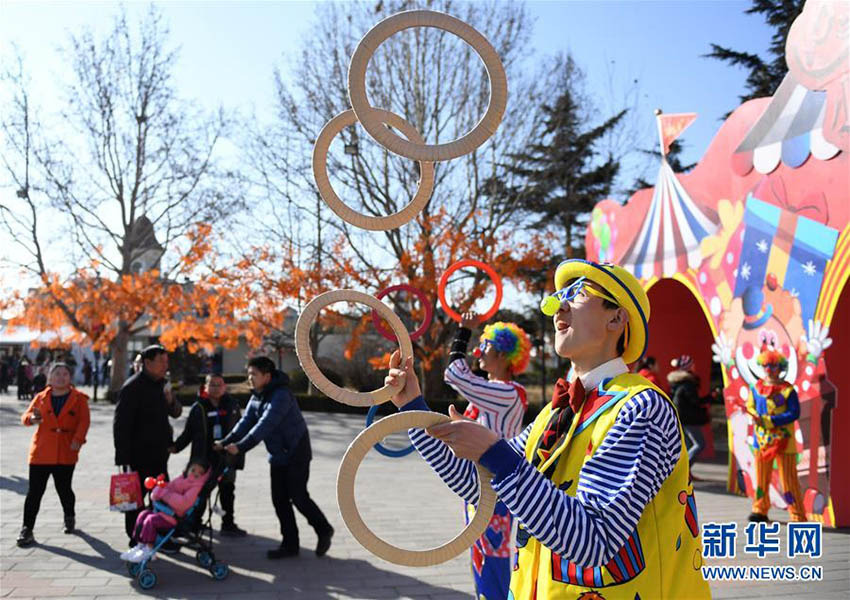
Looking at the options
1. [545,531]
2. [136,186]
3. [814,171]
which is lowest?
[545,531]

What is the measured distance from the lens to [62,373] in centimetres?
665

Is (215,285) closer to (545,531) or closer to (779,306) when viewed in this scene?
(779,306)

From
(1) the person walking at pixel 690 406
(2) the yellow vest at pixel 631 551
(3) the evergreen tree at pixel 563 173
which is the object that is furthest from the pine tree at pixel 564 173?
(2) the yellow vest at pixel 631 551

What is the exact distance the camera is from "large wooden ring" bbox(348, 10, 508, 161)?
7.67 ft

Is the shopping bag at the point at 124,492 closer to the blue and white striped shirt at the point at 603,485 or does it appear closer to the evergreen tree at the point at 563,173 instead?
the blue and white striped shirt at the point at 603,485

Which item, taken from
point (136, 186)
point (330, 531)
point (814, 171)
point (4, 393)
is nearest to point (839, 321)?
point (814, 171)

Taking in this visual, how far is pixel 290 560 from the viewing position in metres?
5.75

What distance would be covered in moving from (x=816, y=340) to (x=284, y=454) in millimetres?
5130

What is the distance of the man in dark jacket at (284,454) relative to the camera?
5.84m

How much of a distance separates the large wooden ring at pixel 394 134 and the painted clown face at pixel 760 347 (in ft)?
19.9

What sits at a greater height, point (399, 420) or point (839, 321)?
point (839, 321)

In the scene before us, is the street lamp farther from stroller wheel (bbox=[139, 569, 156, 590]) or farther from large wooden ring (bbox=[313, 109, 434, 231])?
large wooden ring (bbox=[313, 109, 434, 231])

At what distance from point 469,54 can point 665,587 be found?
15345mm

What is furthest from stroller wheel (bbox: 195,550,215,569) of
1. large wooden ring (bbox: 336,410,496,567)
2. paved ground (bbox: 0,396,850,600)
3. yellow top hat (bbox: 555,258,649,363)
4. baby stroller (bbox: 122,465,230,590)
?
yellow top hat (bbox: 555,258,649,363)
